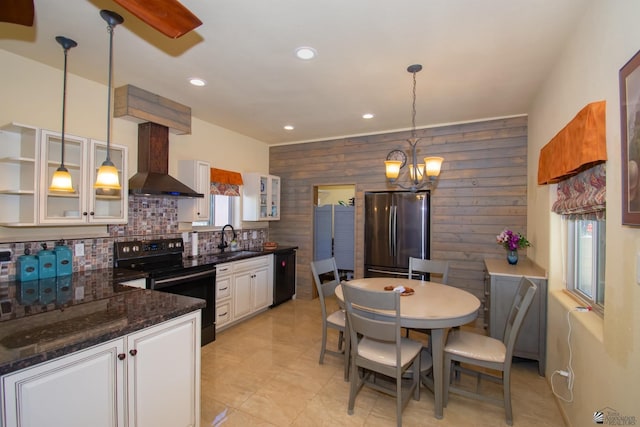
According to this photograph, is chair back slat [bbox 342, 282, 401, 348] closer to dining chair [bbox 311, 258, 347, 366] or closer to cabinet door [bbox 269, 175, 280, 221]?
dining chair [bbox 311, 258, 347, 366]

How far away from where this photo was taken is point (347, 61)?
2.55m

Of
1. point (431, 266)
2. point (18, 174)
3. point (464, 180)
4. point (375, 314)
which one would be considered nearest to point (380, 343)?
point (375, 314)

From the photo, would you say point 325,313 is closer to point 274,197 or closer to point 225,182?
point 225,182


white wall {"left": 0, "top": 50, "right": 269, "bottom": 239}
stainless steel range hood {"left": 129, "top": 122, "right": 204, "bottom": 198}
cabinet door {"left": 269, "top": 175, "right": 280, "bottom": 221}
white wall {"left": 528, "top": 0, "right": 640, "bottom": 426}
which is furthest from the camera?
cabinet door {"left": 269, "top": 175, "right": 280, "bottom": 221}

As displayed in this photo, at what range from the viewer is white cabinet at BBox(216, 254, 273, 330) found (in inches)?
146

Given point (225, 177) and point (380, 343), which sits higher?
point (225, 177)

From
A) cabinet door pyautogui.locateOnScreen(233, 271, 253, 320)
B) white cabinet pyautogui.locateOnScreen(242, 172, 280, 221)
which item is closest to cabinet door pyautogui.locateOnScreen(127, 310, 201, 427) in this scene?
cabinet door pyautogui.locateOnScreen(233, 271, 253, 320)

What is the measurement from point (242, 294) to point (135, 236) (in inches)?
58.0

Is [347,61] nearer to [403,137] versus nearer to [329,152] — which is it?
[403,137]

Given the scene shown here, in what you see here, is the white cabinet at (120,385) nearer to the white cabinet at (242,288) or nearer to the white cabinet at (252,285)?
the white cabinet at (242,288)

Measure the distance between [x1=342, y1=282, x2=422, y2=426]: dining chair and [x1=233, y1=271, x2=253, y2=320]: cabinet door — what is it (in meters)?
2.07

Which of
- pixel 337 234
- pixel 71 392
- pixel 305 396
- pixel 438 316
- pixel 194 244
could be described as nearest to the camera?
pixel 71 392

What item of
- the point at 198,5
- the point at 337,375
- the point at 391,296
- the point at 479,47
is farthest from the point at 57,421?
the point at 479,47

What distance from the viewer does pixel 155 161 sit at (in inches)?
134
